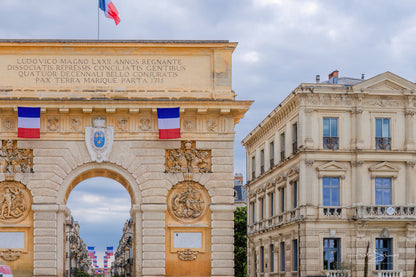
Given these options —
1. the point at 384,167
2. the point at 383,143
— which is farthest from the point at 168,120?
the point at 383,143

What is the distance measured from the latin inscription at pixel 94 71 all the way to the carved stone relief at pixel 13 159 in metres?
2.72

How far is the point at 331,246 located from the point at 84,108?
61.9 feet

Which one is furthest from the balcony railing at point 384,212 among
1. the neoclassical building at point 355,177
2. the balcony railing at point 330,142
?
the balcony railing at point 330,142

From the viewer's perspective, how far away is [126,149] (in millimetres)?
32125

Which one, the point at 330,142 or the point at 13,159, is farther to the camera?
the point at 330,142

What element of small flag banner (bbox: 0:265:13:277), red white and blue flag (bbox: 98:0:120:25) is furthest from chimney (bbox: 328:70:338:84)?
small flag banner (bbox: 0:265:13:277)

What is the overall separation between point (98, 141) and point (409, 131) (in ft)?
68.8

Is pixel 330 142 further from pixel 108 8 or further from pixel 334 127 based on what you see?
pixel 108 8

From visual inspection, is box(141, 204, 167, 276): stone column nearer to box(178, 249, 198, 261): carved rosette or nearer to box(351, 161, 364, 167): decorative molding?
box(178, 249, 198, 261): carved rosette

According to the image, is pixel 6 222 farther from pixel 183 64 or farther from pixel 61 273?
pixel 183 64

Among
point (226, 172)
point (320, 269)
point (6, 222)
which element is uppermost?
point (226, 172)

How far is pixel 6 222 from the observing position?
3167cm

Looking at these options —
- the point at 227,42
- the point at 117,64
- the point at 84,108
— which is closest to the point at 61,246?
the point at 84,108

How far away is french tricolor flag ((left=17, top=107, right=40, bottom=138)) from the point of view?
103 ft
